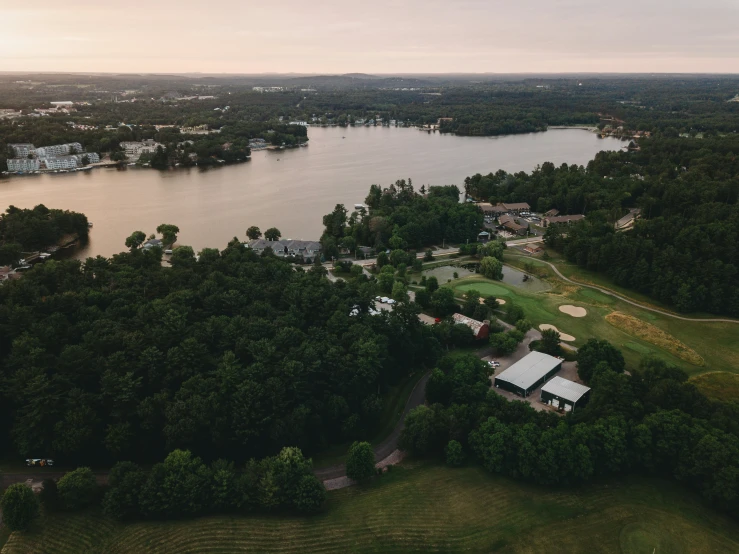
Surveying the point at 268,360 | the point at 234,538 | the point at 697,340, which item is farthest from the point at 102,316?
the point at 697,340

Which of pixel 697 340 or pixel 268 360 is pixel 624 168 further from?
pixel 268 360

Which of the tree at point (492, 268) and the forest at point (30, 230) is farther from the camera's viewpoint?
the tree at point (492, 268)

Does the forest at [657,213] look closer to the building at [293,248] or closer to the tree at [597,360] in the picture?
the tree at [597,360]

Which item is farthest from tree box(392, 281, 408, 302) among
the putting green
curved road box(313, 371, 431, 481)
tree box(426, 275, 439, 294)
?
curved road box(313, 371, 431, 481)

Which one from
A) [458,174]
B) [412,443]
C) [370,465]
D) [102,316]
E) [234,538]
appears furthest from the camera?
[458,174]

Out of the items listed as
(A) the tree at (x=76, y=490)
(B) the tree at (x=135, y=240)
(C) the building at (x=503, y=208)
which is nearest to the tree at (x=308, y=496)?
(A) the tree at (x=76, y=490)

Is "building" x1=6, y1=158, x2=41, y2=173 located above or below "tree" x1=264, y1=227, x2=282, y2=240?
above

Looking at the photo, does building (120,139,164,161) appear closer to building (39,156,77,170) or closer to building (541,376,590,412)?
building (39,156,77,170)
